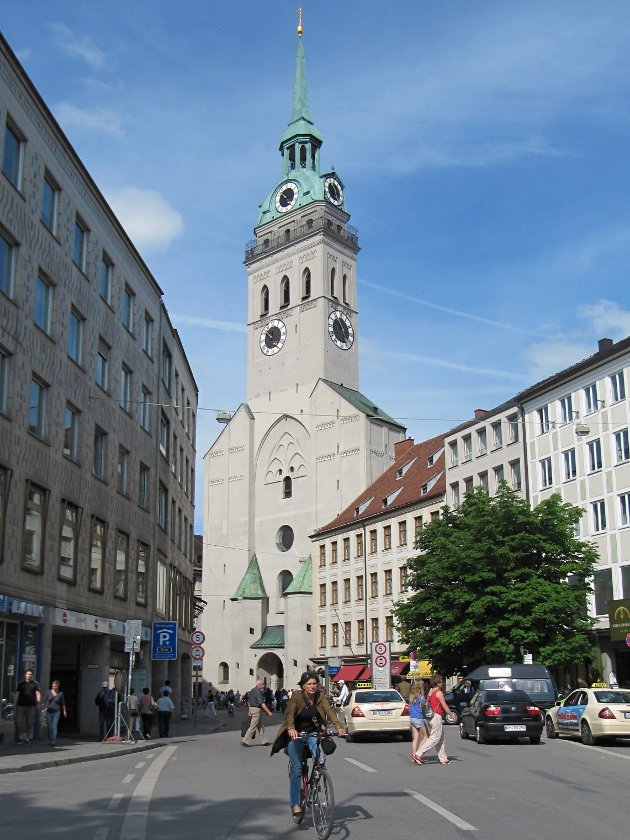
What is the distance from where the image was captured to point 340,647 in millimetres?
73188

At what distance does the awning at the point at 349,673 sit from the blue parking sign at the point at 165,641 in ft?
120

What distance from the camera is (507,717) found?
2448cm

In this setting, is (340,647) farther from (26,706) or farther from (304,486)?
(26,706)

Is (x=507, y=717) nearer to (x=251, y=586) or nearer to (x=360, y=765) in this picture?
(x=360, y=765)

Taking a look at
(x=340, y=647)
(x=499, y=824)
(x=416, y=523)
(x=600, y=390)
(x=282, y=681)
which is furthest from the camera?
(x=282, y=681)

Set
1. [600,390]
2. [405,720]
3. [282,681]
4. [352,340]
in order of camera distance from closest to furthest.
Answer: [405,720]
[600,390]
[282,681]
[352,340]

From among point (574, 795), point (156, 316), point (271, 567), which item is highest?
point (156, 316)

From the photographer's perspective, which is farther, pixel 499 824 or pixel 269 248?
pixel 269 248

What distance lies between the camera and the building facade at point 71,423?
1027 inches

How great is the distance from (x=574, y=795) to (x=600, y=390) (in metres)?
37.0

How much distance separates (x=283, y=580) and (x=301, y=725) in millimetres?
73745

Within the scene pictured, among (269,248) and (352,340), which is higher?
(269,248)

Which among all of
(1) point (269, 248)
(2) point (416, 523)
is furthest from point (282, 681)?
(1) point (269, 248)

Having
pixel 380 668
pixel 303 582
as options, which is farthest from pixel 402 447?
pixel 380 668
